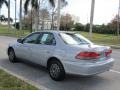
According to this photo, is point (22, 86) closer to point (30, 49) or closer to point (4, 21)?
point (30, 49)

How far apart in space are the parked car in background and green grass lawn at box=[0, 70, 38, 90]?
52.5 inches

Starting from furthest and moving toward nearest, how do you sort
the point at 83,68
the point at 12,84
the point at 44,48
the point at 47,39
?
the point at 47,39 → the point at 44,48 → the point at 83,68 → the point at 12,84

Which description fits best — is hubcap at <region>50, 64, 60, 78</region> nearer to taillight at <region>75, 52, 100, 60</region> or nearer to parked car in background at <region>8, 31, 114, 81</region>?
parked car in background at <region>8, 31, 114, 81</region>

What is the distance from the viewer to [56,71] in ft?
24.8

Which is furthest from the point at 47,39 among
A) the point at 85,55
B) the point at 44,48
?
the point at 85,55

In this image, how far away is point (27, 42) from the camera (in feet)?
30.7

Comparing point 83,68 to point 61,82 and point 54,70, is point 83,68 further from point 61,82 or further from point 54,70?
point 54,70

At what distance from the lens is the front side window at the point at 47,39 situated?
8080mm

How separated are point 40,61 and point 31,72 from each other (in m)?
0.59

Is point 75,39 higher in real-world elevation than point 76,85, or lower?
higher

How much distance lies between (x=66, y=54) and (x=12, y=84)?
1.82 meters

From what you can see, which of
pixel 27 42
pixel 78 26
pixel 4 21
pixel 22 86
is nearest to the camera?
pixel 22 86

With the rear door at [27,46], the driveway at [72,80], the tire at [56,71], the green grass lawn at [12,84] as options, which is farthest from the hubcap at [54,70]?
the rear door at [27,46]

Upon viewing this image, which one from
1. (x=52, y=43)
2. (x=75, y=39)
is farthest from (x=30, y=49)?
(x=75, y=39)
